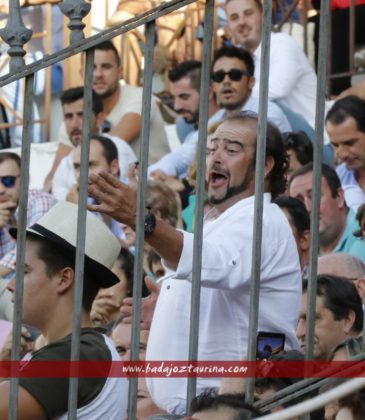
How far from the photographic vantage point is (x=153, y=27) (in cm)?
405

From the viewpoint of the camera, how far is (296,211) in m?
6.30

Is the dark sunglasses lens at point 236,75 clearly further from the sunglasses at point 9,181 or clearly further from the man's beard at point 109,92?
the man's beard at point 109,92

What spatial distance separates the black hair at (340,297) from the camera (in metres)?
5.46

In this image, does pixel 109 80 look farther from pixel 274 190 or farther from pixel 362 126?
pixel 274 190

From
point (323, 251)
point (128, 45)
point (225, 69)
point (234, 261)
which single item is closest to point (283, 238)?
point (234, 261)

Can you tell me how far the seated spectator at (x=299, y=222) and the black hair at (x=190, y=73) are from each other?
A: 2.48m

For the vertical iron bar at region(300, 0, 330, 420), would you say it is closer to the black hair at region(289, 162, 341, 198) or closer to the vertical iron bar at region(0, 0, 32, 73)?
the vertical iron bar at region(0, 0, 32, 73)

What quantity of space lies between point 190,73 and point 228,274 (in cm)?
421

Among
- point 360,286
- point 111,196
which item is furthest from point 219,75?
point 111,196

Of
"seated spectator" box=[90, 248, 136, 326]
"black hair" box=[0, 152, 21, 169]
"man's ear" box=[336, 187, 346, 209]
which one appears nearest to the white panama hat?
"seated spectator" box=[90, 248, 136, 326]

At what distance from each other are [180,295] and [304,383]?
3.68ft

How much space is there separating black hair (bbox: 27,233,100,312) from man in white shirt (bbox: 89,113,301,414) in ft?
0.89

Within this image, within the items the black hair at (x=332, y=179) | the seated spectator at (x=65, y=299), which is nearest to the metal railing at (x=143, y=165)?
the seated spectator at (x=65, y=299)

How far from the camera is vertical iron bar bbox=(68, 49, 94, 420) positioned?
3939 millimetres
